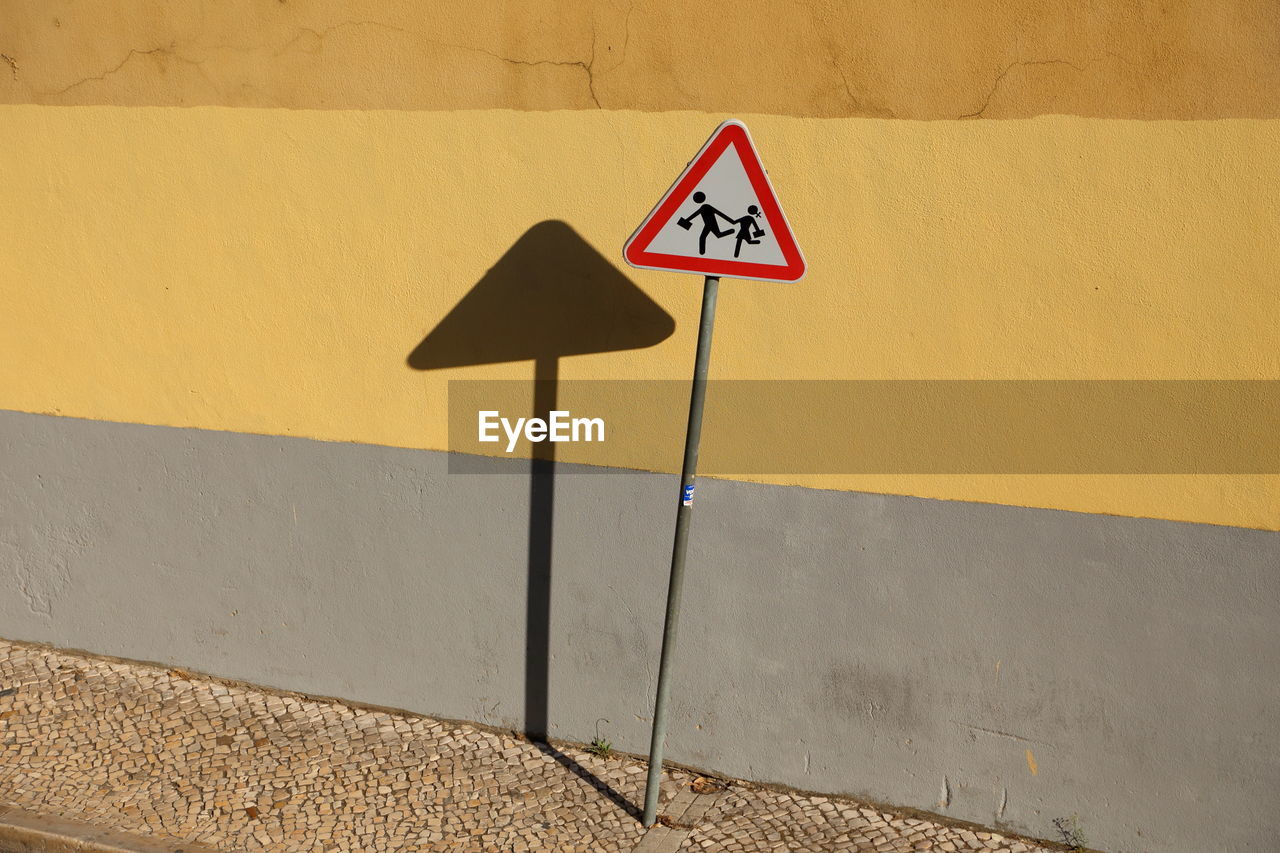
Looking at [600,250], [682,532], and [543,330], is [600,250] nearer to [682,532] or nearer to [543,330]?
[543,330]

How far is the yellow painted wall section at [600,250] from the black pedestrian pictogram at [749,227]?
0.49 metres

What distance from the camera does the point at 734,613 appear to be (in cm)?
453

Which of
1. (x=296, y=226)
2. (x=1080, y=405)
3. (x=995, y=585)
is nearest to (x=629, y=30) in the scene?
(x=296, y=226)

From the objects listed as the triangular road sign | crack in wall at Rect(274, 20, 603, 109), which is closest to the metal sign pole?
the triangular road sign

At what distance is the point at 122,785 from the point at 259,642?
93 centimetres

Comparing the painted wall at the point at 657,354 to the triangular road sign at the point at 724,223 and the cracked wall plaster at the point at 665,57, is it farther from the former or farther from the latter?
the triangular road sign at the point at 724,223

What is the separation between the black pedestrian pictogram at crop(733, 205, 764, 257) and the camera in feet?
12.3

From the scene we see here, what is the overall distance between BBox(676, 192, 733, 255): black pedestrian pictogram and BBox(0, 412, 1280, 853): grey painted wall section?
1.09 m

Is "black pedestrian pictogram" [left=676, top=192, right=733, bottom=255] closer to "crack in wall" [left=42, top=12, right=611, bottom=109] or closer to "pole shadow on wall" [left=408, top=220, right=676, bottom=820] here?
"pole shadow on wall" [left=408, top=220, right=676, bottom=820]

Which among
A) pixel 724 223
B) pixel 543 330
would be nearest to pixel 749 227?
pixel 724 223

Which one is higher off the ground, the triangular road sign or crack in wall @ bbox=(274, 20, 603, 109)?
crack in wall @ bbox=(274, 20, 603, 109)

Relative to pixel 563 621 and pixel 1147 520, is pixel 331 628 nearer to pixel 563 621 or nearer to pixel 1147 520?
pixel 563 621

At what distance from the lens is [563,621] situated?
479cm

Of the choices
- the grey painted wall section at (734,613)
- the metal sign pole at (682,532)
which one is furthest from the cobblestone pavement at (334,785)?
the metal sign pole at (682,532)
